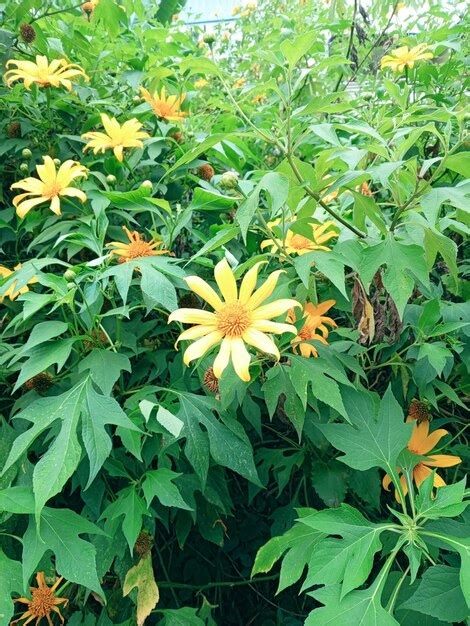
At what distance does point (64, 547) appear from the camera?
92 centimetres

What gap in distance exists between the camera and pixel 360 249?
3.23 feet

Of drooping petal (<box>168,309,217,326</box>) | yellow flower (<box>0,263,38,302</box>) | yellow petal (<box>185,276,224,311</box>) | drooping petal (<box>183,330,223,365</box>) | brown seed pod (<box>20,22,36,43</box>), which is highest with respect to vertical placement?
brown seed pod (<box>20,22,36,43</box>)

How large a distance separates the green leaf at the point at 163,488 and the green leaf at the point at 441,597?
31 centimetres

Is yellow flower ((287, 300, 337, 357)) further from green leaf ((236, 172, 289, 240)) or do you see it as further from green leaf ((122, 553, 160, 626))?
green leaf ((122, 553, 160, 626))

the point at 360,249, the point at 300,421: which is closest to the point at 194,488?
the point at 300,421

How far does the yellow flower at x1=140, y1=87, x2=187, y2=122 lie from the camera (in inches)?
62.9

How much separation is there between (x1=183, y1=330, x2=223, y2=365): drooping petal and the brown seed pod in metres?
1.00

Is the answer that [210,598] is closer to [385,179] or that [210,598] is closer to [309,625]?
[309,625]

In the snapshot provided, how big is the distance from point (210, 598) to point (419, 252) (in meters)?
0.87

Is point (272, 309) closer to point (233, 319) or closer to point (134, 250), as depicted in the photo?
point (233, 319)

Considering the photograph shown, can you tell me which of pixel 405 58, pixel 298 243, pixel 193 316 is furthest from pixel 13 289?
pixel 405 58

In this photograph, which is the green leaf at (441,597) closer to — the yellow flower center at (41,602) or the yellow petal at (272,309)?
the yellow petal at (272,309)

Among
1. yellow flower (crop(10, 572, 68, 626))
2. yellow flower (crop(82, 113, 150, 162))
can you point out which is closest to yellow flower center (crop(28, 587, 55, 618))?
yellow flower (crop(10, 572, 68, 626))

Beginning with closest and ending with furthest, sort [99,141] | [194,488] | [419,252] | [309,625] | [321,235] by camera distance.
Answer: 1. [309,625]
2. [419,252]
3. [194,488]
4. [321,235]
5. [99,141]
